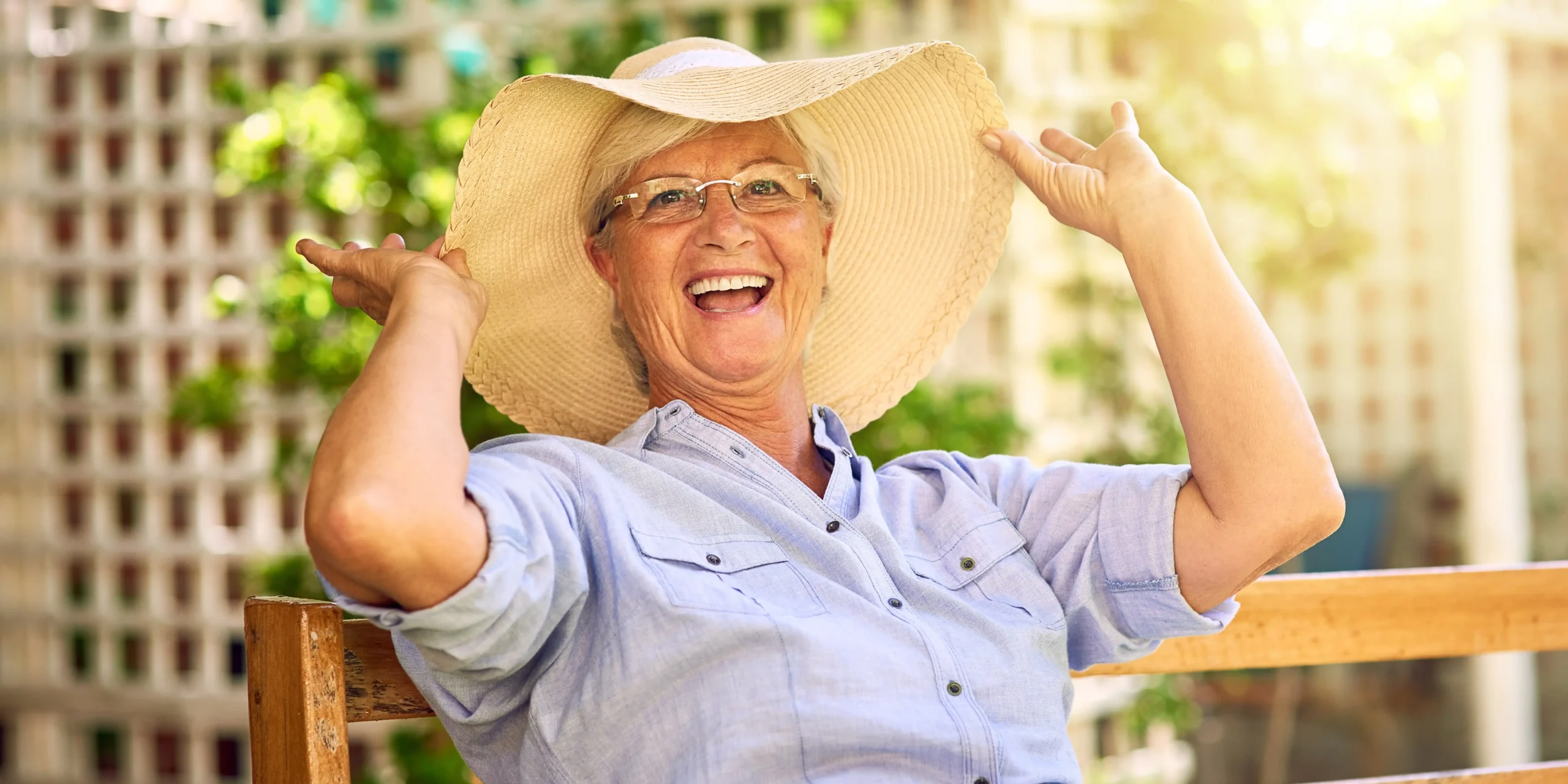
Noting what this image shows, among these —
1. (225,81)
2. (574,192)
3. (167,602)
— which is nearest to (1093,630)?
(574,192)

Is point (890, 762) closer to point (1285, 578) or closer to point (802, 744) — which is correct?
point (802, 744)

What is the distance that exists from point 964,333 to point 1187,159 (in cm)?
82

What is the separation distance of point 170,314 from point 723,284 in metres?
3.68

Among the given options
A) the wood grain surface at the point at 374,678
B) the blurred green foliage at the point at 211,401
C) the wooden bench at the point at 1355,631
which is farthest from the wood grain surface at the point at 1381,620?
the blurred green foliage at the point at 211,401

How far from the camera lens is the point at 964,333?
4082 millimetres

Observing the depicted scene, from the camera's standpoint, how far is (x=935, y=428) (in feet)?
11.1

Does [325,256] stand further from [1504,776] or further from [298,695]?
[1504,776]

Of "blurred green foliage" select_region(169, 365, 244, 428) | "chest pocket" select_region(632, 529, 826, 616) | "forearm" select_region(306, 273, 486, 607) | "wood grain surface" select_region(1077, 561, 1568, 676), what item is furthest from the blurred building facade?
"forearm" select_region(306, 273, 486, 607)

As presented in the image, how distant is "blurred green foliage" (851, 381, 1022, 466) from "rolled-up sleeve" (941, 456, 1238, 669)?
1.44 metres

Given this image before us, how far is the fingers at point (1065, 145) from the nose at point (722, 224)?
0.41m

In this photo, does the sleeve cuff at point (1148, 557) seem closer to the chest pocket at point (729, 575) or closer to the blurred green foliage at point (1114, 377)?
the chest pocket at point (729, 575)

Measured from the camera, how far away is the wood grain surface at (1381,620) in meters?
1.99

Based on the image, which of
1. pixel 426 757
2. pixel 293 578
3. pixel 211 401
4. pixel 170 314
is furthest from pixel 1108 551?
pixel 170 314

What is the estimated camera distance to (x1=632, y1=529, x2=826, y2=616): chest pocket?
1553mm
